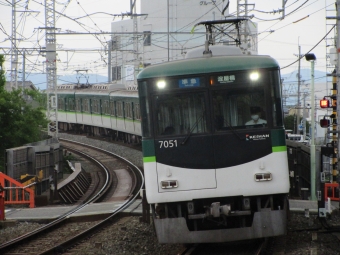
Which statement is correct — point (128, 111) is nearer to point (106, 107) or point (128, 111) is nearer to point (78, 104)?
point (106, 107)

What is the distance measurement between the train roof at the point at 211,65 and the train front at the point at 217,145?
14mm

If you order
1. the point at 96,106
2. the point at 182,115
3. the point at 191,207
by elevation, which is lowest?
the point at 191,207

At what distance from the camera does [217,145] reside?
29.8ft

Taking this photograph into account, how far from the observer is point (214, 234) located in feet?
29.9

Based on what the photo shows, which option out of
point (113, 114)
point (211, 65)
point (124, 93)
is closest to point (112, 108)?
point (113, 114)

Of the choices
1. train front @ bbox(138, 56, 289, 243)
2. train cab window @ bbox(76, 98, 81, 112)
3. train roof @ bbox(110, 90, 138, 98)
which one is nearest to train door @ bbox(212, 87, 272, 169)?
train front @ bbox(138, 56, 289, 243)

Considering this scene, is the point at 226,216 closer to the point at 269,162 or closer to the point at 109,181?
the point at 269,162

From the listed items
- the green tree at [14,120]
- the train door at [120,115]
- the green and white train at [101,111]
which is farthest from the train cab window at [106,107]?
the green tree at [14,120]

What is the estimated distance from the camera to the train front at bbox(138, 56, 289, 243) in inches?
355

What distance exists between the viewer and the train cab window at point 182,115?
30.1 feet

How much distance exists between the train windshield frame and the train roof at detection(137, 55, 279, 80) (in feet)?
0.21

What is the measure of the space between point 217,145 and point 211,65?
1.10 meters

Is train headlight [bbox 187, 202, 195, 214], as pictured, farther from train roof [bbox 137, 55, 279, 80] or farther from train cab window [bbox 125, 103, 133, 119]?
train cab window [bbox 125, 103, 133, 119]

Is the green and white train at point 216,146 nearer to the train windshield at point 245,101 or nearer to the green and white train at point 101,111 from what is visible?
the train windshield at point 245,101
